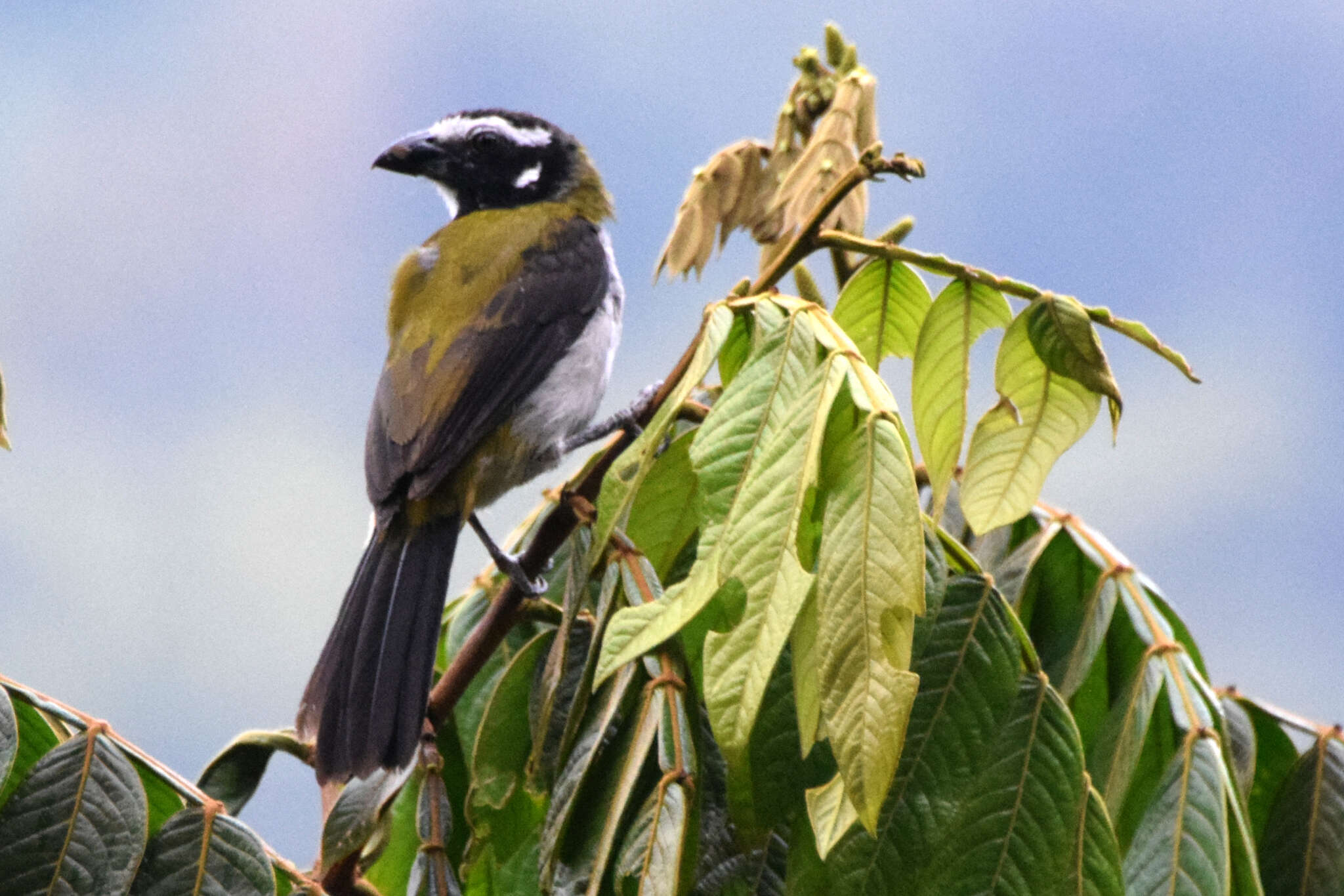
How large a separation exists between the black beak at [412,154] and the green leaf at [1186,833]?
2110mm

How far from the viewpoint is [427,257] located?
271 centimetres

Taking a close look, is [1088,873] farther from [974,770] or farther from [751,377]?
[751,377]

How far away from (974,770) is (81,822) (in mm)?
899

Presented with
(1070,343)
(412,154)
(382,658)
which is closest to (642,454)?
(1070,343)

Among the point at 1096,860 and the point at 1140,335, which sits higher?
the point at 1140,335

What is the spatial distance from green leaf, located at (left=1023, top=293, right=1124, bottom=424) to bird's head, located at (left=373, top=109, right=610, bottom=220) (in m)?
1.85

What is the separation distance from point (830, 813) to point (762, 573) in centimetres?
19

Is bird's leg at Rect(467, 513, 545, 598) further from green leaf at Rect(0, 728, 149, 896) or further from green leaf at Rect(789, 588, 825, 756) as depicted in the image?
green leaf at Rect(789, 588, 825, 756)

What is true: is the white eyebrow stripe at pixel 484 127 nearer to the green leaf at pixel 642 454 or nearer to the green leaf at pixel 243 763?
the green leaf at pixel 243 763

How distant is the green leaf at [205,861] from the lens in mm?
1468

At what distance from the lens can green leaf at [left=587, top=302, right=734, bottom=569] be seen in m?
1.19

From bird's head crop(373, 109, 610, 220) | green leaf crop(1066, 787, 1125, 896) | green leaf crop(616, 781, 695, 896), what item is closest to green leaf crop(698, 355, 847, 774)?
green leaf crop(616, 781, 695, 896)

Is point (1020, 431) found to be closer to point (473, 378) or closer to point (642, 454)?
point (642, 454)

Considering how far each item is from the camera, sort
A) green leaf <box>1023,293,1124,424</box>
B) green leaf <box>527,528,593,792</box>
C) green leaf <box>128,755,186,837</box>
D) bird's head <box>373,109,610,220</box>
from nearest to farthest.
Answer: green leaf <box>1023,293,1124,424</box> → green leaf <box>527,528,593,792</box> → green leaf <box>128,755,186,837</box> → bird's head <box>373,109,610,220</box>
